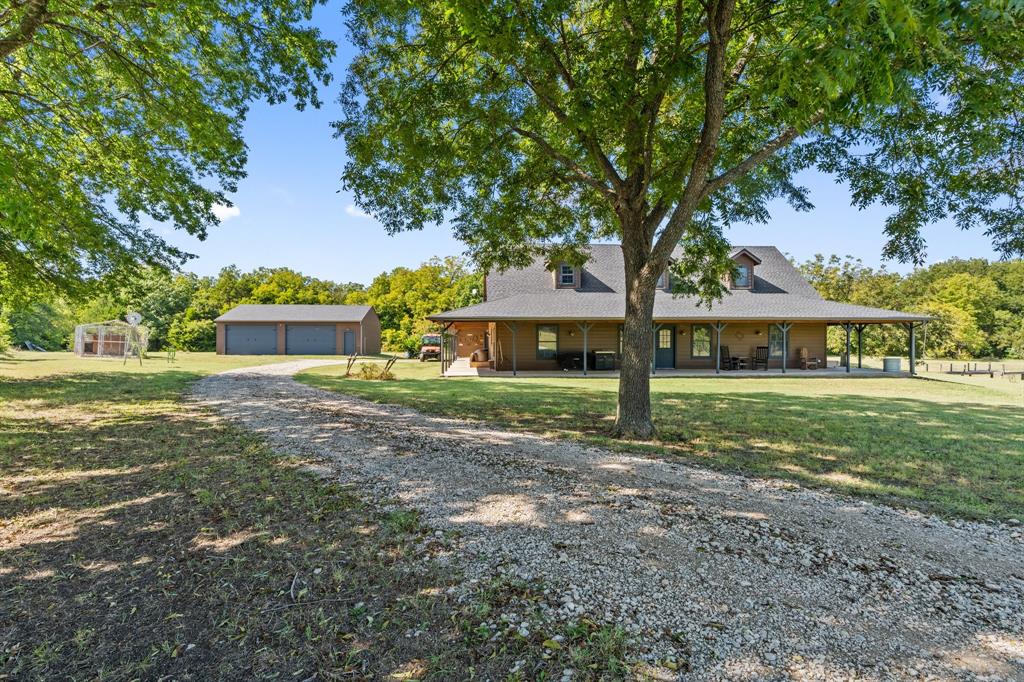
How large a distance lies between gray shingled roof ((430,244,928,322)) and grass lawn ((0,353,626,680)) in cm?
1384

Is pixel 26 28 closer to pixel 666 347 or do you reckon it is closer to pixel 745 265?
pixel 666 347

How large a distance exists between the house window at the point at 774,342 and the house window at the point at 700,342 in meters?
2.87

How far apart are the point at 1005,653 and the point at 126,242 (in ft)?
52.4

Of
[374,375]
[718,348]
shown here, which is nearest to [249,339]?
[374,375]

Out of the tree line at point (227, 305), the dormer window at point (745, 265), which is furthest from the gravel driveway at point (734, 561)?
the tree line at point (227, 305)

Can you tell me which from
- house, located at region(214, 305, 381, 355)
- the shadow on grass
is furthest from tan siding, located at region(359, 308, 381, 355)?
the shadow on grass

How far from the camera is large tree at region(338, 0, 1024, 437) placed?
6219 millimetres

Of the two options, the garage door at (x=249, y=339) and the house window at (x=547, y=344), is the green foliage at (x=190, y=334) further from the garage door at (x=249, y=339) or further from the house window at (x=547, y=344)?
the house window at (x=547, y=344)

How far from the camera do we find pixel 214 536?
3.71m

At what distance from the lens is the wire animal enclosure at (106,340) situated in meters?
28.6

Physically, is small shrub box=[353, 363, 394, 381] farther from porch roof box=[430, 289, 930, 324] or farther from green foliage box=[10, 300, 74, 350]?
green foliage box=[10, 300, 74, 350]

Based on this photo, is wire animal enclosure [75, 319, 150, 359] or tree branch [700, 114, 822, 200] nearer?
tree branch [700, 114, 822, 200]

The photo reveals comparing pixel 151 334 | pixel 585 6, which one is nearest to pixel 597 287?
pixel 585 6

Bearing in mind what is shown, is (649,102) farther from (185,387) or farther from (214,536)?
(185,387)
